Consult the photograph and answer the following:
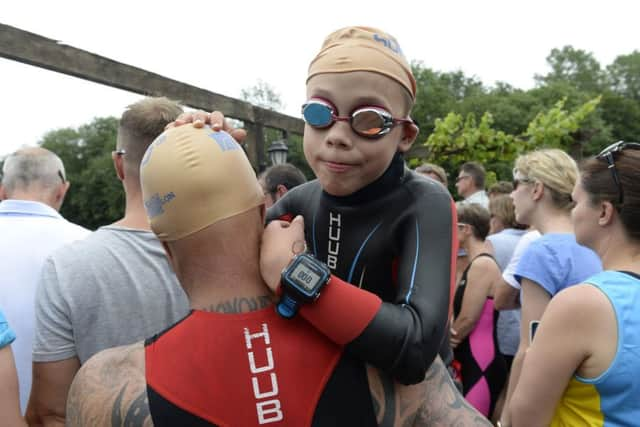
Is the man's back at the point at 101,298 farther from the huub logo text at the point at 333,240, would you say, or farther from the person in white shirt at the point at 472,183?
the person in white shirt at the point at 472,183

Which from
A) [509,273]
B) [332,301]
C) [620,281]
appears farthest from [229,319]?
[509,273]

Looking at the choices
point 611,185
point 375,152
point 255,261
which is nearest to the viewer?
point 255,261

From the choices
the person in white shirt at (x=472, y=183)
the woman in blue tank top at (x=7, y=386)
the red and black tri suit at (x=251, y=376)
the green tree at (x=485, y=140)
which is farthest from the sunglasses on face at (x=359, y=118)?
the green tree at (x=485, y=140)

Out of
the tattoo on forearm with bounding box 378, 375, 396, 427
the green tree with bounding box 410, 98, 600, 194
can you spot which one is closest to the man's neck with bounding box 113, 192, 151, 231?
the tattoo on forearm with bounding box 378, 375, 396, 427

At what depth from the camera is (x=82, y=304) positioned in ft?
6.67

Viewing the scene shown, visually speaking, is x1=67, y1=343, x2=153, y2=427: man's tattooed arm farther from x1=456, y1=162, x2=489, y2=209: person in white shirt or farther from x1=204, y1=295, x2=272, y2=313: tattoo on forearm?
x1=456, y1=162, x2=489, y2=209: person in white shirt

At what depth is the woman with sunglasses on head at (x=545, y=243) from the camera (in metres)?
3.01

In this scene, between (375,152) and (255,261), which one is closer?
(255,261)

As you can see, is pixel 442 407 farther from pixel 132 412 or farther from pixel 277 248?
pixel 132 412

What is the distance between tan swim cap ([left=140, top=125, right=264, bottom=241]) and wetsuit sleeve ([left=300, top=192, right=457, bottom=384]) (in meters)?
0.32

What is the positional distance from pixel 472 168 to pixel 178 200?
18.9 feet

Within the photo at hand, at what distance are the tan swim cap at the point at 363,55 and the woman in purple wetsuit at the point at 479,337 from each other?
2.64 m

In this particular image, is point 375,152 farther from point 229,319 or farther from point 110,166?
point 110,166

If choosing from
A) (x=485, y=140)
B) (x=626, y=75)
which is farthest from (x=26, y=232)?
(x=626, y=75)
